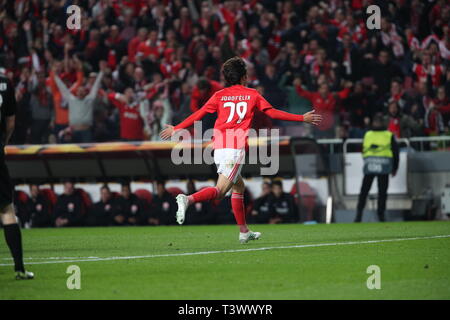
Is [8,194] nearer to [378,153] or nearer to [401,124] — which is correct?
[378,153]

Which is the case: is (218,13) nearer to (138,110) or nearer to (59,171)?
(138,110)

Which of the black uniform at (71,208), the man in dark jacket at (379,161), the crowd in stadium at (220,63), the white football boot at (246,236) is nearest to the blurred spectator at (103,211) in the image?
the black uniform at (71,208)

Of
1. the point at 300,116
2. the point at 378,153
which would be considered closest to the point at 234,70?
the point at 300,116

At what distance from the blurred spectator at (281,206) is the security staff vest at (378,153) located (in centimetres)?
154

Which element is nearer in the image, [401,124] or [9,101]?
[9,101]

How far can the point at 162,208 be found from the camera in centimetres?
1880

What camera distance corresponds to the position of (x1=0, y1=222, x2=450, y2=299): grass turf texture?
22.3ft

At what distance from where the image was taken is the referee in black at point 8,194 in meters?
7.88

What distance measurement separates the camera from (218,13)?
74.4ft

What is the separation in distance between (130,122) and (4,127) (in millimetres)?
11965

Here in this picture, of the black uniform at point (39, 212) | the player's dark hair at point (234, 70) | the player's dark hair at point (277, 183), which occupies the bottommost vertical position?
the black uniform at point (39, 212)

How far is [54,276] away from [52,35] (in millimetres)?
16469

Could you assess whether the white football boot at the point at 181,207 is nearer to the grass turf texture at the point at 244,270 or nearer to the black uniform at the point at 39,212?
the grass turf texture at the point at 244,270
